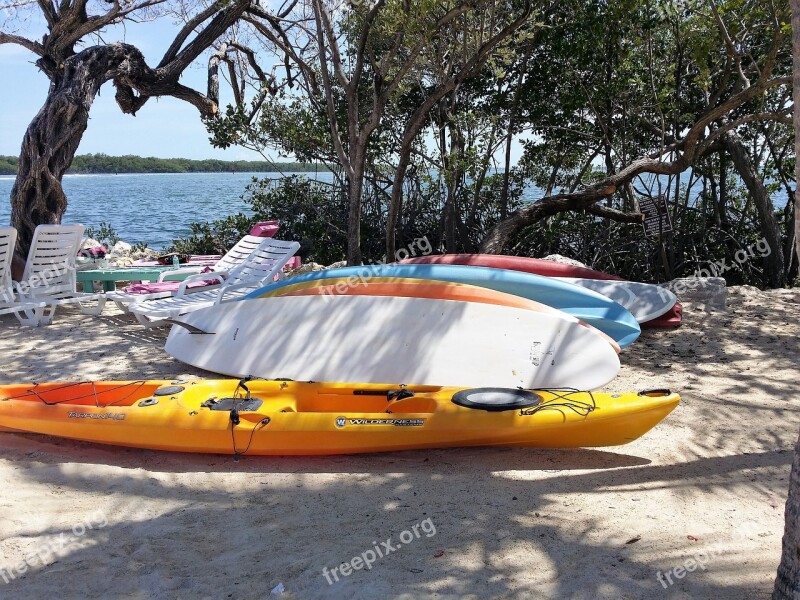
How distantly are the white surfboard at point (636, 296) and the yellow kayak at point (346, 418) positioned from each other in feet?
8.80

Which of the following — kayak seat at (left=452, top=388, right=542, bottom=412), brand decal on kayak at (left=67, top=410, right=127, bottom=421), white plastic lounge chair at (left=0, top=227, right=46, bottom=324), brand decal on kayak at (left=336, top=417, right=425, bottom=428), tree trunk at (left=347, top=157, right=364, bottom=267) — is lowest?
brand decal on kayak at (left=67, top=410, right=127, bottom=421)

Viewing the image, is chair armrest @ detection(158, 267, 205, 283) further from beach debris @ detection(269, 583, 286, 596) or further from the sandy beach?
beach debris @ detection(269, 583, 286, 596)

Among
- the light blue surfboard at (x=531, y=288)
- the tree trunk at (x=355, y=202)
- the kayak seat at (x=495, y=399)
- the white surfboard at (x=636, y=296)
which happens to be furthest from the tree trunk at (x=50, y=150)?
the kayak seat at (x=495, y=399)

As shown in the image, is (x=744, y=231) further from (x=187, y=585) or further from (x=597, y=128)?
(x=187, y=585)

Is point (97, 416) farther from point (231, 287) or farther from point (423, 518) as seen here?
point (231, 287)

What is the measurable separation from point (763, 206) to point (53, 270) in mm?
8664

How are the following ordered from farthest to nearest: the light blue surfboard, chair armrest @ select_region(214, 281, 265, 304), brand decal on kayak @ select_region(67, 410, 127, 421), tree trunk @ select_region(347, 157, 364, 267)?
tree trunk @ select_region(347, 157, 364, 267) < chair armrest @ select_region(214, 281, 265, 304) < the light blue surfboard < brand decal on kayak @ select_region(67, 410, 127, 421)

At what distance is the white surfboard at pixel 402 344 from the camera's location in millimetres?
4762

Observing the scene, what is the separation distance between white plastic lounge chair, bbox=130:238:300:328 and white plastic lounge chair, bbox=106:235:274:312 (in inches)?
2.9

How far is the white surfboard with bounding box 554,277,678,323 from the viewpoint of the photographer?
6516 mm

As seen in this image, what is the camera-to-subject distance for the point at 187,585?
2.68 metres

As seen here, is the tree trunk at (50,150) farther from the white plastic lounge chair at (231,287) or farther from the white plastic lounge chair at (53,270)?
the white plastic lounge chair at (231,287)

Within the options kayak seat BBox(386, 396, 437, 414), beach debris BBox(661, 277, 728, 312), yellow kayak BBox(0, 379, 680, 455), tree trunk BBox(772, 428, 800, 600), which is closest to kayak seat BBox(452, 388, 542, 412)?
yellow kayak BBox(0, 379, 680, 455)

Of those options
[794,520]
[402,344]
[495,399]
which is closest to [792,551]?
[794,520]
